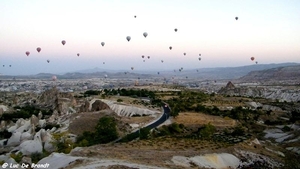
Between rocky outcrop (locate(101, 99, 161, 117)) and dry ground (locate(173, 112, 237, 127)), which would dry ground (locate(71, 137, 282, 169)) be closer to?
dry ground (locate(173, 112, 237, 127))

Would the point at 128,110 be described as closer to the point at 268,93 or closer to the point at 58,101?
A: the point at 58,101

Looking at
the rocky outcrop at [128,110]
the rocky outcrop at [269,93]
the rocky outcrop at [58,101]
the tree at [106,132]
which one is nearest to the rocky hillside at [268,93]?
the rocky outcrop at [269,93]

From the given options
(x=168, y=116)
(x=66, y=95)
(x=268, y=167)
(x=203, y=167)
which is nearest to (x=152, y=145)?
(x=203, y=167)

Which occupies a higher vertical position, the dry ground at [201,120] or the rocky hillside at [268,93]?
the dry ground at [201,120]

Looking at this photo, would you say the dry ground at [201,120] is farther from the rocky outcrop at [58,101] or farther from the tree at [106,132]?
the rocky outcrop at [58,101]

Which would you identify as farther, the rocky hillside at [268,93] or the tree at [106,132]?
the rocky hillside at [268,93]

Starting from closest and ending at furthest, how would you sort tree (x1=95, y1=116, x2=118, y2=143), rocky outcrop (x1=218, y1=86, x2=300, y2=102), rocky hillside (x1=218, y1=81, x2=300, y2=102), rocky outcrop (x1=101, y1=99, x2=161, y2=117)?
tree (x1=95, y1=116, x2=118, y2=143) < rocky outcrop (x1=101, y1=99, x2=161, y2=117) < rocky outcrop (x1=218, y1=86, x2=300, y2=102) < rocky hillside (x1=218, y1=81, x2=300, y2=102)

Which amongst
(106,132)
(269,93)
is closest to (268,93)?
(269,93)

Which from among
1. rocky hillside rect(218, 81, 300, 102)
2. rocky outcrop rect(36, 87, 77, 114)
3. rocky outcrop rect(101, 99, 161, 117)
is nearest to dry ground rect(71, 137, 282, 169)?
rocky outcrop rect(101, 99, 161, 117)

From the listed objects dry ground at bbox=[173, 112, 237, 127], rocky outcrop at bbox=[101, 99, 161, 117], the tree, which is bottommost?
dry ground at bbox=[173, 112, 237, 127]

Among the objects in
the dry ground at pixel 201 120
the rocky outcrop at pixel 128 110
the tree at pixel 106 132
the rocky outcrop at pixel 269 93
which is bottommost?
the rocky outcrop at pixel 269 93

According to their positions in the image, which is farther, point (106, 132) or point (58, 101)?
point (58, 101)

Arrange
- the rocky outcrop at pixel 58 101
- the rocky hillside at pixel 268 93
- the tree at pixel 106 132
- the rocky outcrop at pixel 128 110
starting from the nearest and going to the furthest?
the tree at pixel 106 132 → the rocky outcrop at pixel 128 110 → the rocky outcrop at pixel 58 101 → the rocky hillside at pixel 268 93
